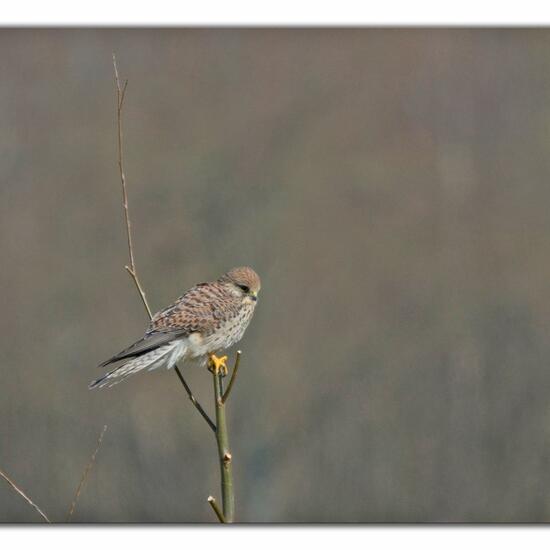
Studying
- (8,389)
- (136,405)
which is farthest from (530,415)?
(8,389)

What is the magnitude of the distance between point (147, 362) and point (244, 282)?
0.36 m

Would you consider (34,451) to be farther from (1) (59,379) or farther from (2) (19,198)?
(2) (19,198)

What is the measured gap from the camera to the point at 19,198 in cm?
290

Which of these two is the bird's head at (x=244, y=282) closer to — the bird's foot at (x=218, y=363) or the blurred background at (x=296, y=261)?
the bird's foot at (x=218, y=363)

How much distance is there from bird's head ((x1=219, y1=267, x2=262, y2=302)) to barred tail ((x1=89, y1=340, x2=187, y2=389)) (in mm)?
208

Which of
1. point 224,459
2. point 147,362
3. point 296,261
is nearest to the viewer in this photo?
point 224,459

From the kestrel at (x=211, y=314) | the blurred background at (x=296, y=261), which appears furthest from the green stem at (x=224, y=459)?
the blurred background at (x=296, y=261)

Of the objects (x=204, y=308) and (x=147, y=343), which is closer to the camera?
(x=147, y=343)

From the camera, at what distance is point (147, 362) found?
85.4 inches

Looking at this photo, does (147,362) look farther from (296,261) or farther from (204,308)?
(296,261)

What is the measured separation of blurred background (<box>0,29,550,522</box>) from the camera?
283cm

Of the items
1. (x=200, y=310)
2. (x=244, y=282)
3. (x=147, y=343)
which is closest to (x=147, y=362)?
(x=147, y=343)

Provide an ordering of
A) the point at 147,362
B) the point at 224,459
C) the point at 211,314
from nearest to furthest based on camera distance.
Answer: the point at 224,459
the point at 147,362
the point at 211,314

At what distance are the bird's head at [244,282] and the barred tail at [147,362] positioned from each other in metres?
0.21
